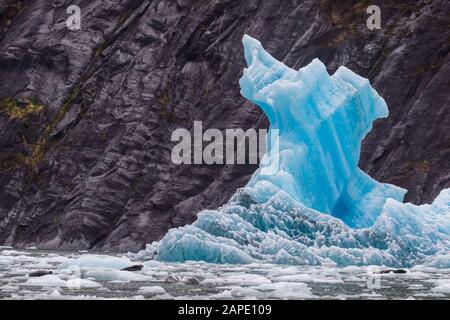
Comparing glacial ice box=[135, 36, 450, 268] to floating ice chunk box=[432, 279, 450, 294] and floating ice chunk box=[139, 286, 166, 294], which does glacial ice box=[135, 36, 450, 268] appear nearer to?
floating ice chunk box=[432, 279, 450, 294]

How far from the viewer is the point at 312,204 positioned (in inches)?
1117

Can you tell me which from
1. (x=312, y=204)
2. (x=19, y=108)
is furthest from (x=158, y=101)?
(x=312, y=204)

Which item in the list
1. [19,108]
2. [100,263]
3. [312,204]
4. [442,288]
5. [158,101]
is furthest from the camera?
[19,108]

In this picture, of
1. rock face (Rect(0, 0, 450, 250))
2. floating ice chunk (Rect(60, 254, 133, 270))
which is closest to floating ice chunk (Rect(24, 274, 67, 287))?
floating ice chunk (Rect(60, 254, 133, 270))

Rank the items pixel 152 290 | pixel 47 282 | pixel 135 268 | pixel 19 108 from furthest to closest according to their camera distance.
Answer: 1. pixel 19 108
2. pixel 135 268
3. pixel 47 282
4. pixel 152 290

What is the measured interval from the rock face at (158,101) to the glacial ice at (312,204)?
32.5 feet

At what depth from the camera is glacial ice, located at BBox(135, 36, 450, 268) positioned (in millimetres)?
25047

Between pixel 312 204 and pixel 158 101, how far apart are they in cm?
2113

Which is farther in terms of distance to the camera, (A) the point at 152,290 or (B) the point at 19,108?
(B) the point at 19,108

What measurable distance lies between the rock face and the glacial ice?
9895mm

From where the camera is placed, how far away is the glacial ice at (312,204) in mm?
25047

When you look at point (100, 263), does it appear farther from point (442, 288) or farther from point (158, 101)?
point (158, 101)
